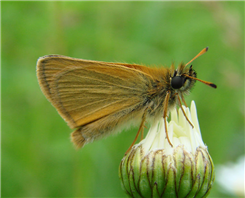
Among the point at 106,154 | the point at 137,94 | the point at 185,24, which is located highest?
the point at 185,24

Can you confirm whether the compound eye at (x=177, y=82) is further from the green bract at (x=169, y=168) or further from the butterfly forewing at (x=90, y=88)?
the green bract at (x=169, y=168)

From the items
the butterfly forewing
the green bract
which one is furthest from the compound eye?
the green bract

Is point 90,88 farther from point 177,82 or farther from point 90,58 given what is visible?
point 90,58

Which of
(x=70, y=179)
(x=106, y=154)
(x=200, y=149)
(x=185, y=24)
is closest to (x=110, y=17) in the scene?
(x=185, y=24)

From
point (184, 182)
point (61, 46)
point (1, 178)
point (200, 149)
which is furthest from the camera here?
point (1, 178)

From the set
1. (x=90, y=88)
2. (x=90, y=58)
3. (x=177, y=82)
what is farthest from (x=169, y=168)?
(x=90, y=58)

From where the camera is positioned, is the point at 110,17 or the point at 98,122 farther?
the point at 110,17

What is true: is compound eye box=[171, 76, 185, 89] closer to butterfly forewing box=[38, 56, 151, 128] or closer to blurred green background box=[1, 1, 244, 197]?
butterfly forewing box=[38, 56, 151, 128]

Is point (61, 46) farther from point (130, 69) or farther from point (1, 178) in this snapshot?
point (1, 178)
